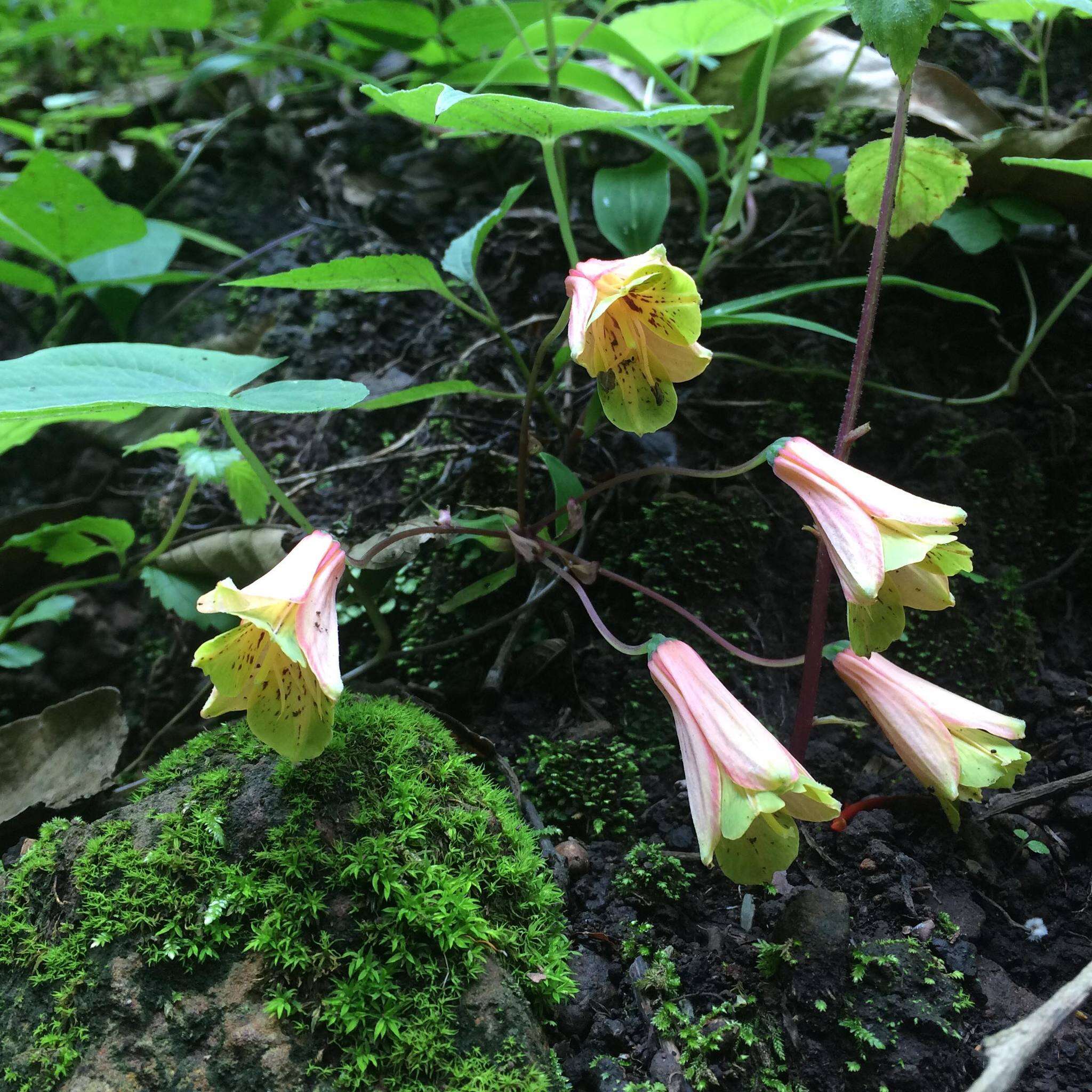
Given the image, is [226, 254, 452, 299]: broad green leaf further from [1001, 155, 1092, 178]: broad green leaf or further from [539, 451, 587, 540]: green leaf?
[1001, 155, 1092, 178]: broad green leaf

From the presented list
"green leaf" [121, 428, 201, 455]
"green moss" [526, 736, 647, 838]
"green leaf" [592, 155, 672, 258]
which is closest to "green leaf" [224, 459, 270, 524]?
"green leaf" [121, 428, 201, 455]

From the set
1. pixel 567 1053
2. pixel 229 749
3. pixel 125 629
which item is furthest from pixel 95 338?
pixel 567 1053

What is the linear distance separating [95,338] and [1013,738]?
96.0 inches

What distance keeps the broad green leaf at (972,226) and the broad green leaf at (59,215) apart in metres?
1.86

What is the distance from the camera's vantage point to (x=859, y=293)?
1859 millimetres

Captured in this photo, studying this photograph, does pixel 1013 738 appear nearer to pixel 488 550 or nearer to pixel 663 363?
pixel 663 363

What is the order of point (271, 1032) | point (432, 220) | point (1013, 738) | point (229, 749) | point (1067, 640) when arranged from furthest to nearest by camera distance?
point (432, 220) → point (1067, 640) → point (229, 749) → point (1013, 738) → point (271, 1032)

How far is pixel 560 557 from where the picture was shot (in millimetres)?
1410

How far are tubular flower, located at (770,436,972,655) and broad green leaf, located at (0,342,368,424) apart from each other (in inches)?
25.0

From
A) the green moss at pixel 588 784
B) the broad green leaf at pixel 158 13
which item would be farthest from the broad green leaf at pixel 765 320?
the broad green leaf at pixel 158 13

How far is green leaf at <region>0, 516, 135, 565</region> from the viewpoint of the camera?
5.32 ft

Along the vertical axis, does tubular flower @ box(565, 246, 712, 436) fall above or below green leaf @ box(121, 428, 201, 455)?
above

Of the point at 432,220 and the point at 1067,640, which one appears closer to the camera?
the point at 1067,640

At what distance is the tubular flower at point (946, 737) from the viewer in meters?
1.06
